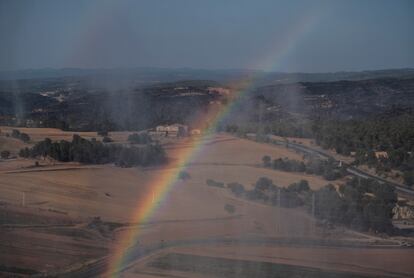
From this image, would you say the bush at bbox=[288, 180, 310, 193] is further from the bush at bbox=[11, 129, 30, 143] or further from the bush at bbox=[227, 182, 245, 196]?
the bush at bbox=[11, 129, 30, 143]

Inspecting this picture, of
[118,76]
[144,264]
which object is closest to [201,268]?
[144,264]

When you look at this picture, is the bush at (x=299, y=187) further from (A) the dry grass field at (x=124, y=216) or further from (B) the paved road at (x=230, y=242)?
(B) the paved road at (x=230, y=242)

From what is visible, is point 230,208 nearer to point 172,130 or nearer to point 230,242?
point 230,242

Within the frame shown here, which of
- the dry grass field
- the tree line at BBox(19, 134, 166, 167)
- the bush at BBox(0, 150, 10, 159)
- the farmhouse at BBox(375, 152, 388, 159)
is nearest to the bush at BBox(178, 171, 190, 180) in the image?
the dry grass field

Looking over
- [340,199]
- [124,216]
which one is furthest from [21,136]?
[340,199]

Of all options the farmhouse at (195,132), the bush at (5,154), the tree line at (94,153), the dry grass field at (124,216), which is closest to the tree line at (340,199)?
the dry grass field at (124,216)

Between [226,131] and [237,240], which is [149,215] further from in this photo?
[226,131]
